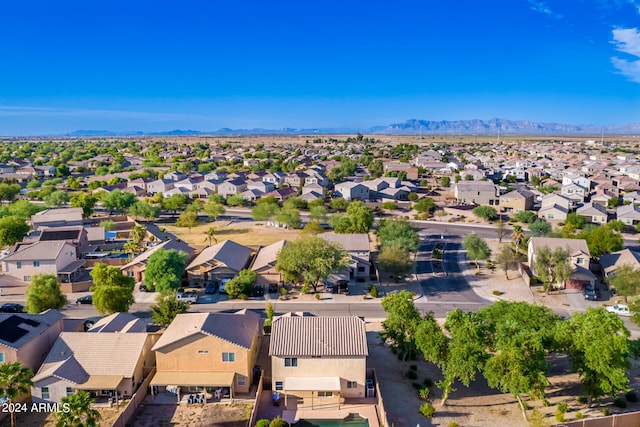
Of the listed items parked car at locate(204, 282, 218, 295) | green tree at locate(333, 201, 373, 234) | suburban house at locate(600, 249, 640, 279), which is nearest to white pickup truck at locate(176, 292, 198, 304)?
parked car at locate(204, 282, 218, 295)

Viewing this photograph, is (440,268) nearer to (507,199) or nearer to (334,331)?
(334,331)

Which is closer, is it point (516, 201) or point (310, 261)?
point (310, 261)

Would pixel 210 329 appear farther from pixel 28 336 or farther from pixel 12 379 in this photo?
pixel 28 336

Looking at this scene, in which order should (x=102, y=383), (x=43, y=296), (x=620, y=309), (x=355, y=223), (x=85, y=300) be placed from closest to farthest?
1. (x=102, y=383)
2. (x=43, y=296)
3. (x=620, y=309)
4. (x=85, y=300)
5. (x=355, y=223)

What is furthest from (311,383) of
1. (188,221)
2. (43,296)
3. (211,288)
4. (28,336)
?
(188,221)

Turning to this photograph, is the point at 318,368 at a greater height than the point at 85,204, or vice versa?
the point at 85,204

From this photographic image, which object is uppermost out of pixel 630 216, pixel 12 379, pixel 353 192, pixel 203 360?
pixel 353 192

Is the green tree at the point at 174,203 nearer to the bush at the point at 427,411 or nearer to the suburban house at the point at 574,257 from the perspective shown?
the suburban house at the point at 574,257
